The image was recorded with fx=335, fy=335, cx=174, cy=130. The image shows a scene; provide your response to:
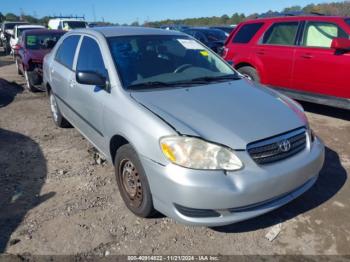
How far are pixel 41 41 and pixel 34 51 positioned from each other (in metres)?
0.73

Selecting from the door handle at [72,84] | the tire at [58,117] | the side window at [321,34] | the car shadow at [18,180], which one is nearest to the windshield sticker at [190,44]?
the door handle at [72,84]

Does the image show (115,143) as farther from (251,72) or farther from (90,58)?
(251,72)

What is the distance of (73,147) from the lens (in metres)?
4.97

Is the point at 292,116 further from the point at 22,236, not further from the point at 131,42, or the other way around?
the point at 22,236

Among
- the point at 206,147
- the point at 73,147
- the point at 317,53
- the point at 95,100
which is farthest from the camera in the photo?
the point at 317,53

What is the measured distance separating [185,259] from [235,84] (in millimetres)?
1949

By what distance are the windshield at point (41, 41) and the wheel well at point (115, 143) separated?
6.57m

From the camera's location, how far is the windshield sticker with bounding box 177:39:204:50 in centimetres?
420

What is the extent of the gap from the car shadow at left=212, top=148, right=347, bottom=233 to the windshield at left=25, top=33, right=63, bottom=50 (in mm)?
7574

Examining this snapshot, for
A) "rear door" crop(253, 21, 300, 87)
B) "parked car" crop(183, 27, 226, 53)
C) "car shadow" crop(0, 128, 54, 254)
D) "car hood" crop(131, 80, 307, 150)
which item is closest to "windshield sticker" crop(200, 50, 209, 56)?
"car hood" crop(131, 80, 307, 150)

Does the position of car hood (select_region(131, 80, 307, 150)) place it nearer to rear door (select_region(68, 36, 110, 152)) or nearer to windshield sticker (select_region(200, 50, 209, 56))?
rear door (select_region(68, 36, 110, 152))

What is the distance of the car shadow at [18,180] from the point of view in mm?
3240

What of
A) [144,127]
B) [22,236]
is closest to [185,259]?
[144,127]

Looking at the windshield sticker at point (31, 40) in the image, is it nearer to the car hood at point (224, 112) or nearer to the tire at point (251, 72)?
the tire at point (251, 72)
